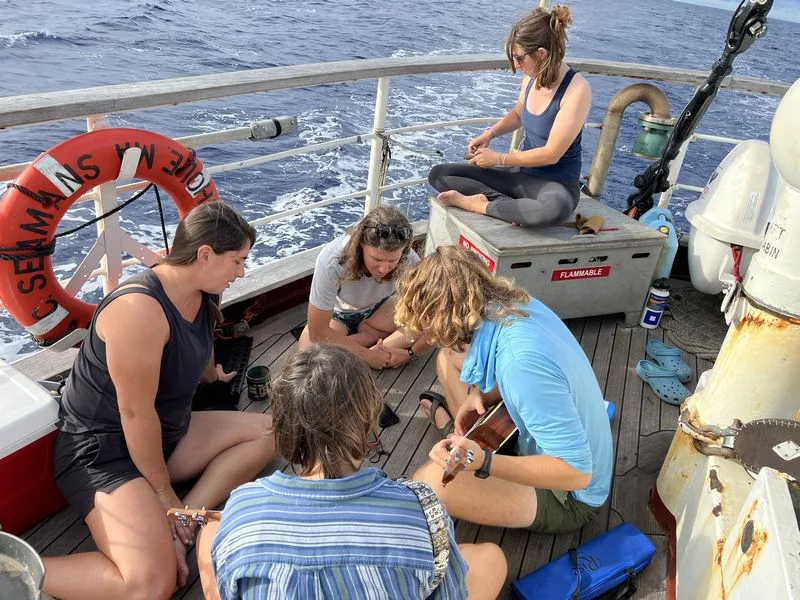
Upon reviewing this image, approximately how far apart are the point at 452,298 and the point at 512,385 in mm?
245

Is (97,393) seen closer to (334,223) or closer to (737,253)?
(737,253)

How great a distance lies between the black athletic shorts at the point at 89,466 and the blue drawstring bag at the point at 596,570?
1034 millimetres

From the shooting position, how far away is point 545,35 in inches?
102

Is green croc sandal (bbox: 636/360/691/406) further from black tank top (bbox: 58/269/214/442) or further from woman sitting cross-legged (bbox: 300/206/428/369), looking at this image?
black tank top (bbox: 58/269/214/442)

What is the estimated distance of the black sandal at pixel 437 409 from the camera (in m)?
2.16

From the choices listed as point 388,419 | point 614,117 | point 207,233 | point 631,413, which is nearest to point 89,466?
point 207,233

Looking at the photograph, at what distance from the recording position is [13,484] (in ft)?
5.33

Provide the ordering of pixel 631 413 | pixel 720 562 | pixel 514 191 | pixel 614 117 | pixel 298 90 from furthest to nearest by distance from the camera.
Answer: pixel 298 90 < pixel 614 117 < pixel 514 191 < pixel 631 413 < pixel 720 562

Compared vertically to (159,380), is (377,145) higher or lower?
higher

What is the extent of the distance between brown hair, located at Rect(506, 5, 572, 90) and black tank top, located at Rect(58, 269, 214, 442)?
5.53ft

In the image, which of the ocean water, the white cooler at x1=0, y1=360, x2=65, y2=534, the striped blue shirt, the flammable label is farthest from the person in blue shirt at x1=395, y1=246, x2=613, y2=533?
the ocean water

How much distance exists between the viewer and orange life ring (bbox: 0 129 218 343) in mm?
1810

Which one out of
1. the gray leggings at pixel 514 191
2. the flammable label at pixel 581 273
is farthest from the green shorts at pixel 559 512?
the gray leggings at pixel 514 191

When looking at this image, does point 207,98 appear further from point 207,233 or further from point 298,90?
point 298,90
